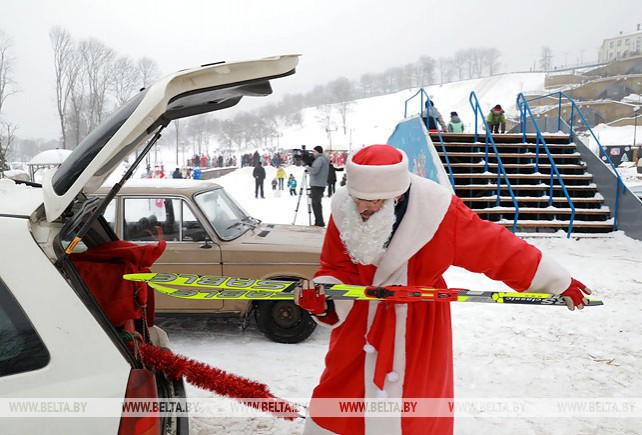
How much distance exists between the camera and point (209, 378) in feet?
8.24

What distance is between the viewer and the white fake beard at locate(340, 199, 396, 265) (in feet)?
6.71

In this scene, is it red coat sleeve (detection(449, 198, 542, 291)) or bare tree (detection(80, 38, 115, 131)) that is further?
bare tree (detection(80, 38, 115, 131))

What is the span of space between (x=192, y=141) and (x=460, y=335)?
9902 cm

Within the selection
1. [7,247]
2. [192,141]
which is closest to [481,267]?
[7,247]

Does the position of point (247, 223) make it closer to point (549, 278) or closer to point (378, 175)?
point (378, 175)

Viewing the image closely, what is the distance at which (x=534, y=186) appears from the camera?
35.6 ft

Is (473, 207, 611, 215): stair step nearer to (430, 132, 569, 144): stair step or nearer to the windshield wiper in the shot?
(430, 132, 569, 144): stair step

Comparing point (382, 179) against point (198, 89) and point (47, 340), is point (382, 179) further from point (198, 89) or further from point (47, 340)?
point (47, 340)

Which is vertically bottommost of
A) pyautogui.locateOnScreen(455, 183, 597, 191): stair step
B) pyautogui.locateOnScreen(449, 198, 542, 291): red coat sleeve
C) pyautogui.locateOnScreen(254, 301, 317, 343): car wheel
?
pyautogui.locateOnScreen(254, 301, 317, 343): car wheel

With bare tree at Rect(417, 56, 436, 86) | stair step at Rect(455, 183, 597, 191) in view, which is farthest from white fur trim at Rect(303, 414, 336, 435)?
bare tree at Rect(417, 56, 436, 86)

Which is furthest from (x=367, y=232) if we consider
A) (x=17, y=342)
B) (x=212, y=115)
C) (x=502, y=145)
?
(x=212, y=115)

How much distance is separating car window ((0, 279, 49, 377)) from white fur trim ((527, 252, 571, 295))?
2055 millimetres

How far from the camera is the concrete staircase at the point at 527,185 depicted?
33.4ft

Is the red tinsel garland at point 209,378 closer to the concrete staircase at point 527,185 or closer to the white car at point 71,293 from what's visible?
the white car at point 71,293
